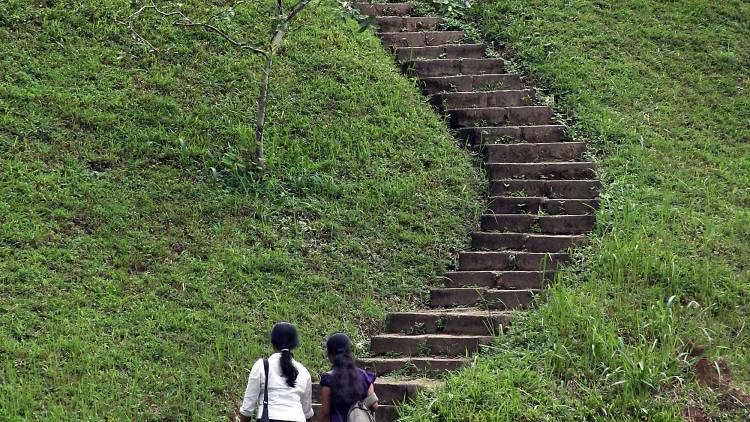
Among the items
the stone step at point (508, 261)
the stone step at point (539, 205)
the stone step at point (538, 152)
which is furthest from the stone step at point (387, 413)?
the stone step at point (538, 152)

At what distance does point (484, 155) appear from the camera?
11633 mm

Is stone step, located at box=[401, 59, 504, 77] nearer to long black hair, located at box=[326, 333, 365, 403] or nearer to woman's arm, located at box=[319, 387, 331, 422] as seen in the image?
long black hair, located at box=[326, 333, 365, 403]

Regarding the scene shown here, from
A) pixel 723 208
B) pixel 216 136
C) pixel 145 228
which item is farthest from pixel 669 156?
→ pixel 145 228

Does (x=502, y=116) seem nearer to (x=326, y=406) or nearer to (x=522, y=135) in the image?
(x=522, y=135)

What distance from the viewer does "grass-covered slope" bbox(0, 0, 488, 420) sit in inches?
319

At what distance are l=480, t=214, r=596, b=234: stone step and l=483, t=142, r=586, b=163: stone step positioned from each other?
128 cm

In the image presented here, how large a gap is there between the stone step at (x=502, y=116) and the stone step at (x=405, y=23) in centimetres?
264

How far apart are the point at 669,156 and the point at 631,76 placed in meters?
2.13

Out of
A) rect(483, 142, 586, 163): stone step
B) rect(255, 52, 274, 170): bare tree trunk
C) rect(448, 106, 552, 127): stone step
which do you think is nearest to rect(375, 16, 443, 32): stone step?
rect(448, 106, 552, 127): stone step

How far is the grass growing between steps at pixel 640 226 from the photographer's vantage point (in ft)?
24.7

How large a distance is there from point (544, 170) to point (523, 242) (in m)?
1.48

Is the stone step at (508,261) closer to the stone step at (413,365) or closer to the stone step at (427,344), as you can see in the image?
the stone step at (427,344)

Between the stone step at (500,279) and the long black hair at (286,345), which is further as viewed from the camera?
the stone step at (500,279)

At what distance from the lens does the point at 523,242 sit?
9.97 m
